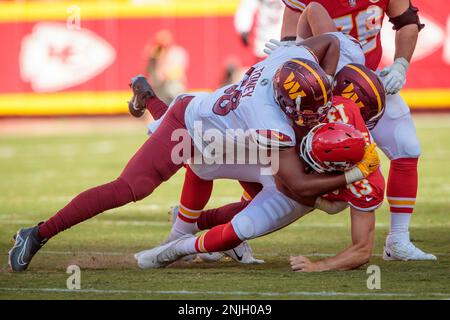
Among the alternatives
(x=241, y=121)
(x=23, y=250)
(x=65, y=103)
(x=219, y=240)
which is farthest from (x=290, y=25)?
(x=65, y=103)

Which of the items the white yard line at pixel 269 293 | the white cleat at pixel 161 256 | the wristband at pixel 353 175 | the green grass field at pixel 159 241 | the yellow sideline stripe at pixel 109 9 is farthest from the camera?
the yellow sideline stripe at pixel 109 9

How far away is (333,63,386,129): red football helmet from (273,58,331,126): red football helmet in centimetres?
26

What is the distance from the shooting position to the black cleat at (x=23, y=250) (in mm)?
5184

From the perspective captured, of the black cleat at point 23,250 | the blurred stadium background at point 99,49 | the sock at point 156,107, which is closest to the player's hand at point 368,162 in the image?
the sock at point 156,107

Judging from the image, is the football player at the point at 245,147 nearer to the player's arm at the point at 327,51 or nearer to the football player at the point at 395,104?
the player's arm at the point at 327,51

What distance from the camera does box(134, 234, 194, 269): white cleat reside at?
17.3 feet

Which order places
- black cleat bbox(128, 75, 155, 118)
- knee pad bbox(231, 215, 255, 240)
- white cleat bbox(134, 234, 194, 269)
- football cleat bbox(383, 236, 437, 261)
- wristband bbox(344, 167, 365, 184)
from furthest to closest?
1. black cleat bbox(128, 75, 155, 118)
2. football cleat bbox(383, 236, 437, 261)
3. white cleat bbox(134, 234, 194, 269)
4. knee pad bbox(231, 215, 255, 240)
5. wristband bbox(344, 167, 365, 184)

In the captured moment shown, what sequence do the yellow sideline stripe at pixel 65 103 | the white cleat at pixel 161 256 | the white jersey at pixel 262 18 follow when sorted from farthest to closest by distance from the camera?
the yellow sideline stripe at pixel 65 103
the white jersey at pixel 262 18
the white cleat at pixel 161 256

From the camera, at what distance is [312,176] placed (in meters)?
4.93

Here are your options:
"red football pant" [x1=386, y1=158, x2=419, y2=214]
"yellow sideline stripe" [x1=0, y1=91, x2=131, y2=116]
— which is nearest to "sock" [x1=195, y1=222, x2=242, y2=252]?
"red football pant" [x1=386, y1=158, x2=419, y2=214]

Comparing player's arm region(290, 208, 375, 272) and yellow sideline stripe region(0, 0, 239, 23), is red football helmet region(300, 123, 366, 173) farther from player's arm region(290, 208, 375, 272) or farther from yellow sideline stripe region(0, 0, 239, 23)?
yellow sideline stripe region(0, 0, 239, 23)

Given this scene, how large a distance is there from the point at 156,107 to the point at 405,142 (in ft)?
4.83

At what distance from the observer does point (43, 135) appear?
14570 millimetres
